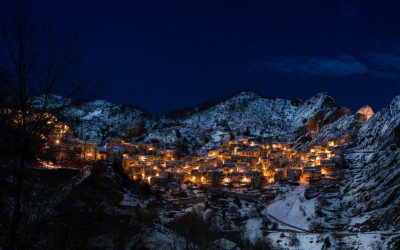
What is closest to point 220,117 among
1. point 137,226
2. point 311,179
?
point 311,179

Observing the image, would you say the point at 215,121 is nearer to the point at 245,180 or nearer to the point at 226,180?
the point at 226,180

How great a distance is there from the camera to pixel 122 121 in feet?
391

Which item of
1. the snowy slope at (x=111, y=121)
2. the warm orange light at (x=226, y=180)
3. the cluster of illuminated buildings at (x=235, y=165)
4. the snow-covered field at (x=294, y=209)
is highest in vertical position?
the snowy slope at (x=111, y=121)

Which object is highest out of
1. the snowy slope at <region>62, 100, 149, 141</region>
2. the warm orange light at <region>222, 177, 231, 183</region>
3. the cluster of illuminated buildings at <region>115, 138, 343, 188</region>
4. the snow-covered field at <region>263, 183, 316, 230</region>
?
the snowy slope at <region>62, 100, 149, 141</region>

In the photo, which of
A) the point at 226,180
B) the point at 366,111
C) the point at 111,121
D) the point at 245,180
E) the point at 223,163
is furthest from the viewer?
the point at 111,121

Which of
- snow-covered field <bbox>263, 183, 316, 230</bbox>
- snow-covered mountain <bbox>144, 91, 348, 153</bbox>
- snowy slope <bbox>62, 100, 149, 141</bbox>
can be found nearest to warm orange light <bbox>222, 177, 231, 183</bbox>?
snow-covered field <bbox>263, 183, 316, 230</bbox>

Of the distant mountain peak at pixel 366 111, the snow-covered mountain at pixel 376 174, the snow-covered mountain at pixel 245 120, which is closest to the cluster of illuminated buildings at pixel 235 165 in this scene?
the snow-covered mountain at pixel 376 174

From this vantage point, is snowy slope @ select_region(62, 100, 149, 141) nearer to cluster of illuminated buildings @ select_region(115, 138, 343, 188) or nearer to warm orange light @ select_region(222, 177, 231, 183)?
cluster of illuminated buildings @ select_region(115, 138, 343, 188)

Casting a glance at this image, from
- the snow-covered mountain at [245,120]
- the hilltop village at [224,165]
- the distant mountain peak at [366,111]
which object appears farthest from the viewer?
the snow-covered mountain at [245,120]

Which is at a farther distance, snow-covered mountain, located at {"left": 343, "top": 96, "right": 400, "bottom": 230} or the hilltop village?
the hilltop village

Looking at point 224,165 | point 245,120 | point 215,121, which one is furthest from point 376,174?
point 215,121

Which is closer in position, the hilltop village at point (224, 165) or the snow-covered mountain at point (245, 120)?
the hilltop village at point (224, 165)

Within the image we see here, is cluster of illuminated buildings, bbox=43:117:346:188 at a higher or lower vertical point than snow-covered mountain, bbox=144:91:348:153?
lower

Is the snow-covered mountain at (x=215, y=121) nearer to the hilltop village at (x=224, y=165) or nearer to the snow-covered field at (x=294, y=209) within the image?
the hilltop village at (x=224, y=165)
